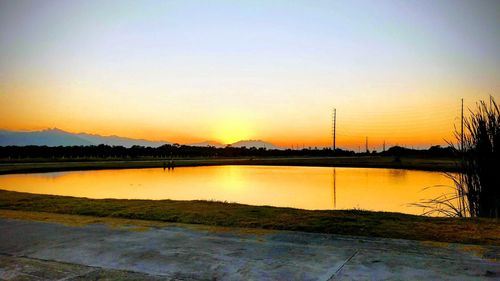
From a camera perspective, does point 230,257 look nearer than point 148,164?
Yes

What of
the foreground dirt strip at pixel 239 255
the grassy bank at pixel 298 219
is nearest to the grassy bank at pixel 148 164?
the grassy bank at pixel 298 219

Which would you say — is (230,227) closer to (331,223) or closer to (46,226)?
(331,223)

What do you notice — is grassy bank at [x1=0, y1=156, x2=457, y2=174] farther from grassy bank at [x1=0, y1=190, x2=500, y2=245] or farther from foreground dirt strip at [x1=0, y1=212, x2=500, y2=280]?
foreground dirt strip at [x1=0, y1=212, x2=500, y2=280]

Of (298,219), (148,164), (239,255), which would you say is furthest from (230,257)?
(148,164)

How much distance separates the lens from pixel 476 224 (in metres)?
6.85

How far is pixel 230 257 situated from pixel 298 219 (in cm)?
286

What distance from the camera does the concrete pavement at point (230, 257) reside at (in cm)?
409

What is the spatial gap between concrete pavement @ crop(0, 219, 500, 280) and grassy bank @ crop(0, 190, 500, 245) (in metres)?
0.64

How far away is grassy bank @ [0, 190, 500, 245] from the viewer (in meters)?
6.07

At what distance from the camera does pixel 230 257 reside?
15.5 feet

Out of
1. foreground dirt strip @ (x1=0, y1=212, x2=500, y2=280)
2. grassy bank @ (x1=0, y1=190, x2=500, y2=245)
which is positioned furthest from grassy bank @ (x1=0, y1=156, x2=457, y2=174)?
foreground dirt strip @ (x1=0, y1=212, x2=500, y2=280)

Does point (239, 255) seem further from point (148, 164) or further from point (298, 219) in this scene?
point (148, 164)

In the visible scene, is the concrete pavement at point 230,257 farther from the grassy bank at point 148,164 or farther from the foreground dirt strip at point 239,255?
the grassy bank at point 148,164

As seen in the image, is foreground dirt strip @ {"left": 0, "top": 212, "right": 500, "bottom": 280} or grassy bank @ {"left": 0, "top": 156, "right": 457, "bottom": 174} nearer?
foreground dirt strip @ {"left": 0, "top": 212, "right": 500, "bottom": 280}
